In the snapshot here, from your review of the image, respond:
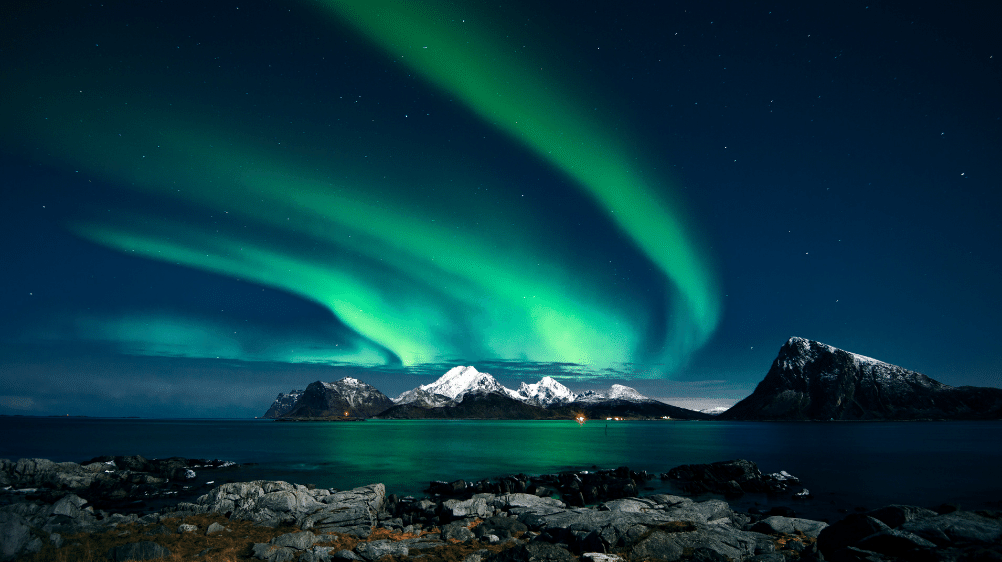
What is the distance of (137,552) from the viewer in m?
20.4

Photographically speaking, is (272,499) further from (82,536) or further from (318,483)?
(318,483)

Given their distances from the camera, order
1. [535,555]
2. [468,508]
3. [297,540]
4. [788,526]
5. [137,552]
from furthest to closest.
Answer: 1. [468,508]
2. [788,526]
3. [297,540]
4. [137,552]
5. [535,555]

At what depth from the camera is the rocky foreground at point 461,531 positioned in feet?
63.4

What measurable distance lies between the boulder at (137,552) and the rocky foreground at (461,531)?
0.06 meters

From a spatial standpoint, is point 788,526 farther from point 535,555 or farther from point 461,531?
point 461,531

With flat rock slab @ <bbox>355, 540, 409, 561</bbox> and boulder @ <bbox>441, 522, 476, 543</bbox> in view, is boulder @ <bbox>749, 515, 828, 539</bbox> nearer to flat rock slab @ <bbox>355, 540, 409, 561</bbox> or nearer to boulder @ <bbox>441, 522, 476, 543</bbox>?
boulder @ <bbox>441, 522, 476, 543</bbox>

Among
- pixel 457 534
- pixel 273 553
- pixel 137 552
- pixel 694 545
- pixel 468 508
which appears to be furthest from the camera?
pixel 468 508

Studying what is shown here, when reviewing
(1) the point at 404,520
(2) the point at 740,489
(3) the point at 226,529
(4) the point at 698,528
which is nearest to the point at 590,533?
(4) the point at 698,528

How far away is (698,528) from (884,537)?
8407 mm

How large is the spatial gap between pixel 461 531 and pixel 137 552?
15.3 meters

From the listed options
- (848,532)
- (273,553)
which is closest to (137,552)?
(273,553)

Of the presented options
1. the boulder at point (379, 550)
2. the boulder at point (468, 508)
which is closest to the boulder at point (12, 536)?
the boulder at point (379, 550)

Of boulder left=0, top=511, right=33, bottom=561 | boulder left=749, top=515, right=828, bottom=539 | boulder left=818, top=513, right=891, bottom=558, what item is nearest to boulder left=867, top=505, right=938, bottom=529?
boulder left=818, top=513, right=891, bottom=558

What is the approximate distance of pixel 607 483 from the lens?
4894cm
